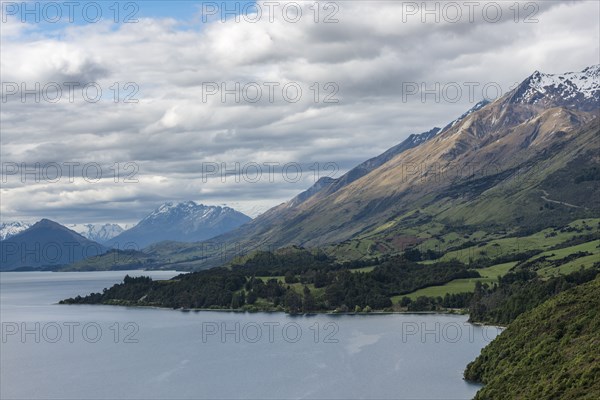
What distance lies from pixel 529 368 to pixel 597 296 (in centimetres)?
2649

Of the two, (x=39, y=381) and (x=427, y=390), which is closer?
(x=427, y=390)

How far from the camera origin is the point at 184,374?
591 ft

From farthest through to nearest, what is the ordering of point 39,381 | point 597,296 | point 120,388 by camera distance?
point 39,381 < point 120,388 < point 597,296

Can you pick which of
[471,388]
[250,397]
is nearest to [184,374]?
[250,397]

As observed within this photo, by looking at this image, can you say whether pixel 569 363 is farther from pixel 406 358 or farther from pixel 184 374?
pixel 184 374

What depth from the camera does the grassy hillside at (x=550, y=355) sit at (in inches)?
3794

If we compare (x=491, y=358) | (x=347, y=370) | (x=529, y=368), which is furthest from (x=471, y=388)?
(x=347, y=370)

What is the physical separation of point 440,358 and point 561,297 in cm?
3847

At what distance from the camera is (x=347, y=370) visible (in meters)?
174

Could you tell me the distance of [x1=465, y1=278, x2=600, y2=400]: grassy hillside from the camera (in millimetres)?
96363

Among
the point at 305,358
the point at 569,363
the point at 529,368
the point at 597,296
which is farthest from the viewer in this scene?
the point at 305,358

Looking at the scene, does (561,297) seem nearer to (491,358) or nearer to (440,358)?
(491,358)

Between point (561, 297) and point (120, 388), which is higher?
point (561, 297)

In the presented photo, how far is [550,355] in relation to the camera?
12275cm
